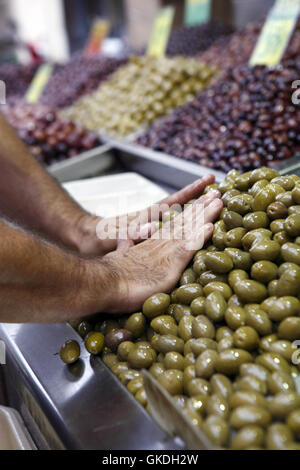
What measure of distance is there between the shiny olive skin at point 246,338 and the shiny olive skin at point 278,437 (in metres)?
0.25

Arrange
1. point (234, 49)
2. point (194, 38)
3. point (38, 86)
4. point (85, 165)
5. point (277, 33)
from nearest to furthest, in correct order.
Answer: point (277, 33), point (85, 165), point (234, 49), point (194, 38), point (38, 86)

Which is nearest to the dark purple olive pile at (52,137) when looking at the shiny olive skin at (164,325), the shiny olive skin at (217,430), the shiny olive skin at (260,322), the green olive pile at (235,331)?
the green olive pile at (235,331)

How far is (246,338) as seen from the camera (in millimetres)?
1210

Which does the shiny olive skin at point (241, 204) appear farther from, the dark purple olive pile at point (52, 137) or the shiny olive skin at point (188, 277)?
the dark purple olive pile at point (52, 137)

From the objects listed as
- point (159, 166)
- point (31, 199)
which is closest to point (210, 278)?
point (31, 199)

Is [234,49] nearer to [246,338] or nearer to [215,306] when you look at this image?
[215,306]

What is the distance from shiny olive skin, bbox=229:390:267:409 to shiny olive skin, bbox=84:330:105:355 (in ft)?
1.65

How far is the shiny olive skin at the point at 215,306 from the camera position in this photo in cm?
132

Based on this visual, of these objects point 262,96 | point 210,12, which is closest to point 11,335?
point 262,96

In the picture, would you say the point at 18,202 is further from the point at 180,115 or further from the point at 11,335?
the point at 180,115

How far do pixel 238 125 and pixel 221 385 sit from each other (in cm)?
212

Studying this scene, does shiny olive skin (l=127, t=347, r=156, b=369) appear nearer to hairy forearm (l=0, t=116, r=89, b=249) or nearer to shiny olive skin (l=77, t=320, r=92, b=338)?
shiny olive skin (l=77, t=320, r=92, b=338)

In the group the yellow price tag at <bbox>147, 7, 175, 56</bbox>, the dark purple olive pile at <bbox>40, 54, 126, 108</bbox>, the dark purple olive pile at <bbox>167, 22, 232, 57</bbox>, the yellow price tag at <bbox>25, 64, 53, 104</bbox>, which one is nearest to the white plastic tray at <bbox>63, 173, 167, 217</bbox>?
the yellow price tag at <bbox>147, 7, 175, 56</bbox>
